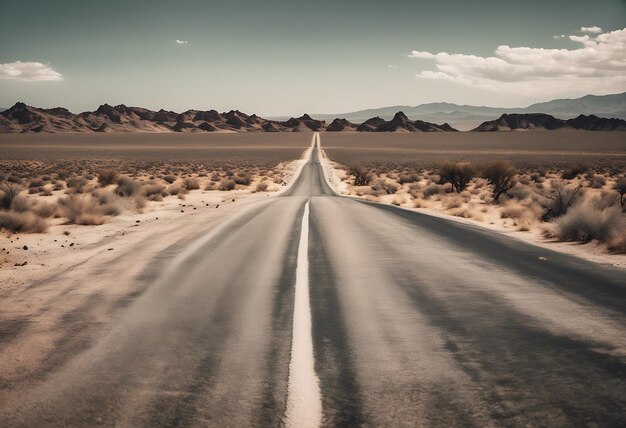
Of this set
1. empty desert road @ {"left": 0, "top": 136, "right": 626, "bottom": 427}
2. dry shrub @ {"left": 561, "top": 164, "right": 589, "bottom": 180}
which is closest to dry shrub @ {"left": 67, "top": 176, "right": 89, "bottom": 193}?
empty desert road @ {"left": 0, "top": 136, "right": 626, "bottom": 427}

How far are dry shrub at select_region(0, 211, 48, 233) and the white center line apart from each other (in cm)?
997

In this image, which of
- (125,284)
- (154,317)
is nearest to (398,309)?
(154,317)

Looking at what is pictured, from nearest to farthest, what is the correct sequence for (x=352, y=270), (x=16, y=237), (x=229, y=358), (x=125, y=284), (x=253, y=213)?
(x=229, y=358) → (x=125, y=284) → (x=352, y=270) → (x=16, y=237) → (x=253, y=213)

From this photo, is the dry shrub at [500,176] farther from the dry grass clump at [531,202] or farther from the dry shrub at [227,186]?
the dry shrub at [227,186]

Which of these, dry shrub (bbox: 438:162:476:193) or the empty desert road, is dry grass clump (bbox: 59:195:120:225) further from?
dry shrub (bbox: 438:162:476:193)

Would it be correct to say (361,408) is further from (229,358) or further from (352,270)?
(352,270)

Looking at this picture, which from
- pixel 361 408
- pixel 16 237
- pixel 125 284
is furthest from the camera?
pixel 16 237

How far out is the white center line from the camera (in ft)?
10.0

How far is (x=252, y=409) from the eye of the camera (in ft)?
10.4

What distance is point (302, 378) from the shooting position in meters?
3.61

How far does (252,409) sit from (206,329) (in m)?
1.77

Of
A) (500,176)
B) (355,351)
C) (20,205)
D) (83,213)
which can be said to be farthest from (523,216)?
(20,205)

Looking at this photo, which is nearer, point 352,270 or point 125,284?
point 125,284

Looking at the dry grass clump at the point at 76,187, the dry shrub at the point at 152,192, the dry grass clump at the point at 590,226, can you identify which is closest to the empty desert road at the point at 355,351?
the dry grass clump at the point at 590,226
